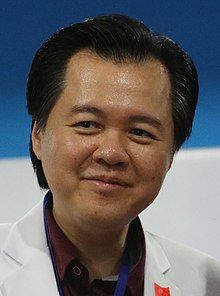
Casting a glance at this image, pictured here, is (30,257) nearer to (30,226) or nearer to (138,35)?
(30,226)

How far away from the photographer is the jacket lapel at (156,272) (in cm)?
134

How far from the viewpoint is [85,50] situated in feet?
4.00

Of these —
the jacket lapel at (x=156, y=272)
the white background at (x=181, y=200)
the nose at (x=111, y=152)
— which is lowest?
the jacket lapel at (x=156, y=272)

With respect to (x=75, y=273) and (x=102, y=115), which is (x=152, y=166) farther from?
(x=75, y=273)

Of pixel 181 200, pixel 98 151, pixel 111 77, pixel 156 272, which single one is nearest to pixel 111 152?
pixel 98 151

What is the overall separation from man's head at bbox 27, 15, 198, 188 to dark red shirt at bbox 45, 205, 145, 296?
0.68 feet

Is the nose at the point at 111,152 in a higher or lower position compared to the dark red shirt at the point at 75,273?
higher

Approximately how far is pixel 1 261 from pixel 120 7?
764 mm

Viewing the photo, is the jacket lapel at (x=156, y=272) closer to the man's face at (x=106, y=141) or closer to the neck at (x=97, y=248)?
the neck at (x=97, y=248)

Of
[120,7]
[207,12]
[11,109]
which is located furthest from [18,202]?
[207,12]

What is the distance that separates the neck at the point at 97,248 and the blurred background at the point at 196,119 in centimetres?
38

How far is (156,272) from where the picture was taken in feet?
4.53

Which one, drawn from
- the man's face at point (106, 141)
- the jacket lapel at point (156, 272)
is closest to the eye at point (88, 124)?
the man's face at point (106, 141)

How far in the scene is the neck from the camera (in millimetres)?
1274
